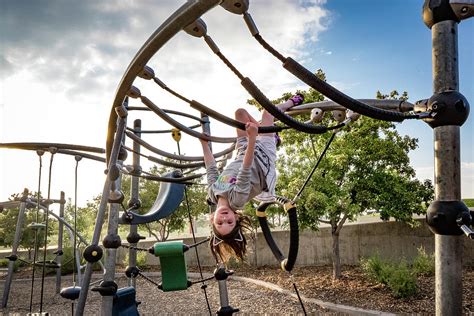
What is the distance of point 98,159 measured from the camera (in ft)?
15.0

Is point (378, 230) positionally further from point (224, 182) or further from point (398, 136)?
point (224, 182)

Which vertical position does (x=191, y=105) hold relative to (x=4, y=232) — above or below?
above

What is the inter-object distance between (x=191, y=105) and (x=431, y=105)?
1221 mm

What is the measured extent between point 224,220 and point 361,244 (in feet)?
22.3

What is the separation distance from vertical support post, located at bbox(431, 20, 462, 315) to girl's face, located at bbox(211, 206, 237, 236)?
1.56 metres

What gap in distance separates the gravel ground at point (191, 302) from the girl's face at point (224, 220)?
3487 millimetres

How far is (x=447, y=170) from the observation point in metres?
1.40

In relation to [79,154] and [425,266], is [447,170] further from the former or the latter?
[425,266]

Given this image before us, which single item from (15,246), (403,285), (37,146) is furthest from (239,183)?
(15,246)

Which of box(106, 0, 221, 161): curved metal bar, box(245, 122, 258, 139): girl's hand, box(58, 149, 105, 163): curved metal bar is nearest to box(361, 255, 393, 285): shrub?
box(58, 149, 105, 163): curved metal bar

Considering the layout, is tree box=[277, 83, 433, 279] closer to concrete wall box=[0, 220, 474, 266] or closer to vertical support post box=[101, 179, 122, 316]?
concrete wall box=[0, 220, 474, 266]

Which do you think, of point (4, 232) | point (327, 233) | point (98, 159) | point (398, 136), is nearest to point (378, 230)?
point (327, 233)

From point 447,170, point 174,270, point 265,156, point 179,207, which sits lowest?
point 174,270

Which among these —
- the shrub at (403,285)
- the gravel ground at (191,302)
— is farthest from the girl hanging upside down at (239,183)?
the shrub at (403,285)
